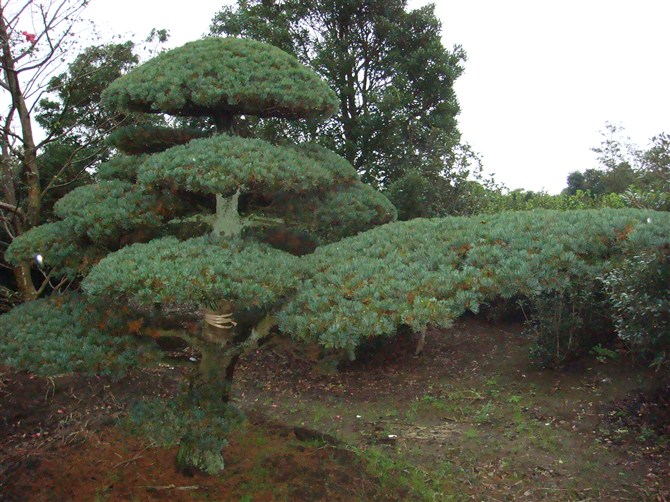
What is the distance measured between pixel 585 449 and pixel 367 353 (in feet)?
12.0

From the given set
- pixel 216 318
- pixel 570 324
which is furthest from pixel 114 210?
pixel 570 324

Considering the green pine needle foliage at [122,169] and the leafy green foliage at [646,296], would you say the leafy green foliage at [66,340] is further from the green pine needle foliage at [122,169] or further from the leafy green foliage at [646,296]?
the leafy green foliage at [646,296]

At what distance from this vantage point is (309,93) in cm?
458

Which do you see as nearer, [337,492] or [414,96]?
[337,492]

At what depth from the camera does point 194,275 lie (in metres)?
3.35

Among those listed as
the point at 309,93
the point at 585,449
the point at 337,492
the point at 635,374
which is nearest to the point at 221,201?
the point at 309,93

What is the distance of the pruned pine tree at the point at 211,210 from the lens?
3494 mm

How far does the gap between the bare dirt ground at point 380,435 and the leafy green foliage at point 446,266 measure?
1.07 metres

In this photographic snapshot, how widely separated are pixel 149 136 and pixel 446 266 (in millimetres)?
2992

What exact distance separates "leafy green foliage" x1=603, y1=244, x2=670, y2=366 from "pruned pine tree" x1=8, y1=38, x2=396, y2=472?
222cm

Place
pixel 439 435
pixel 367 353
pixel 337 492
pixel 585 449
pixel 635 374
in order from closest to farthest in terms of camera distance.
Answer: pixel 337 492 → pixel 585 449 → pixel 439 435 → pixel 635 374 → pixel 367 353

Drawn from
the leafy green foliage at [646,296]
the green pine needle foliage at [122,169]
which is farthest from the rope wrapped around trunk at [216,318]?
the leafy green foliage at [646,296]

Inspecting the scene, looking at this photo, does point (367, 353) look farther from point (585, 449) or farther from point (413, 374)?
point (585, 449)

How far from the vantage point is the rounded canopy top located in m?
4.42
